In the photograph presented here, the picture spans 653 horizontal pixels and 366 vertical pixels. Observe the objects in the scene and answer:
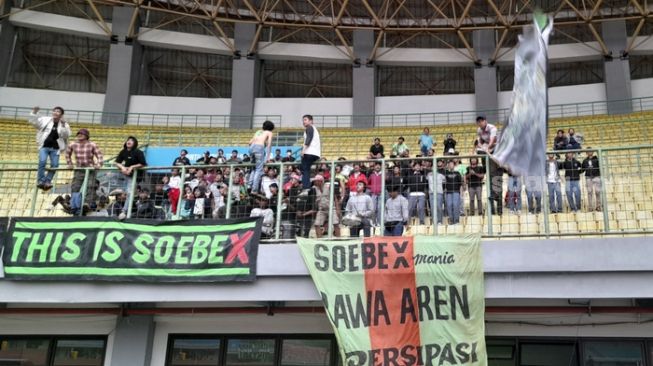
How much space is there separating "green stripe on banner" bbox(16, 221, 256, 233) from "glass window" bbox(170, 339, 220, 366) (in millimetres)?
2254

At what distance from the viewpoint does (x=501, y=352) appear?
9359 millimetres

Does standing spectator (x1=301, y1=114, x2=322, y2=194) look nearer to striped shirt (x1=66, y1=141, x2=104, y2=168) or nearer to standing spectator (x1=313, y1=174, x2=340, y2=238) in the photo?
standing spectator (x1=313, y1=174, x2=340, y2=238)

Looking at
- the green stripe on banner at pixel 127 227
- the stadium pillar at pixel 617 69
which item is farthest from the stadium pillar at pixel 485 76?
the green stripe on banner at pixel 127 227

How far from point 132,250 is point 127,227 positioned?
374mm

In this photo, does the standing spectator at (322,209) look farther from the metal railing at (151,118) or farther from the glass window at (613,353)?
the metal railing at (151,118)

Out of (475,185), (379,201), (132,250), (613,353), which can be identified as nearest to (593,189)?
(475,185)

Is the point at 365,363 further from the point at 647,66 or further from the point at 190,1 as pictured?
the point at 647,66

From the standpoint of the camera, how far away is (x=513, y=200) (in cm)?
902

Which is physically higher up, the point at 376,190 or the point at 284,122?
the point at 284,122

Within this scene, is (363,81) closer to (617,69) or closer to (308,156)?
(617,69)

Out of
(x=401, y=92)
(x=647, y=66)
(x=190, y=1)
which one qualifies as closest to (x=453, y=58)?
(x=401, y=92)

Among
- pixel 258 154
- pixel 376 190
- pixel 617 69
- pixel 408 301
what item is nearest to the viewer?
pixel 408 301

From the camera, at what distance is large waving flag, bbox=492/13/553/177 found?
741 centimetres

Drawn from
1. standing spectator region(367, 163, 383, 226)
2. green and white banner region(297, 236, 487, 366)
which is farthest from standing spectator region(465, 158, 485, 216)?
green and white banner region(297, 236, 487, 366)
